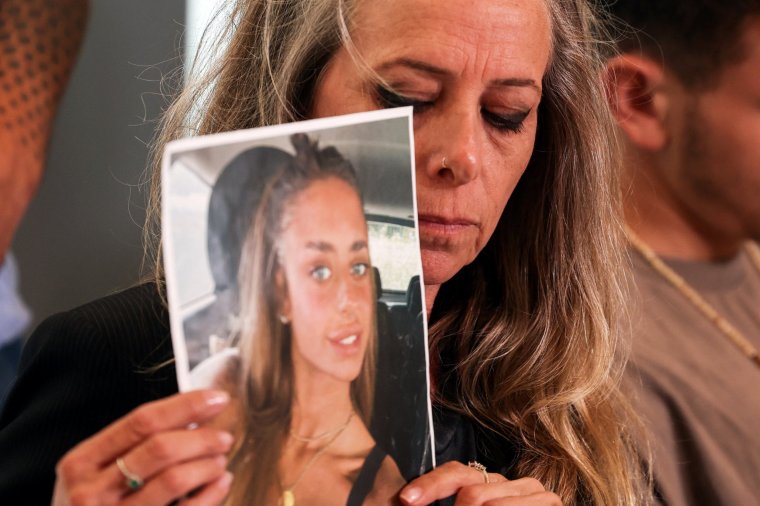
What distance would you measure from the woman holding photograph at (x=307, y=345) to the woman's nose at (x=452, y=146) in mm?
214

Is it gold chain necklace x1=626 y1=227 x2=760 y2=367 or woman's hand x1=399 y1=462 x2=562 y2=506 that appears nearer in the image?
woman's hand x1=399 y1=462 x2=562 y2=506

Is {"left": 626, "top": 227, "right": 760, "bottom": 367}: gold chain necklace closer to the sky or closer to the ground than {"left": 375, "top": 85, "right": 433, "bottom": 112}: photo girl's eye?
closer to the ground

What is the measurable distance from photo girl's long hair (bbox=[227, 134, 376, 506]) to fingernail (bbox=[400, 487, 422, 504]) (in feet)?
0.45

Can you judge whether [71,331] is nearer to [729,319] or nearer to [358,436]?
[358,436]

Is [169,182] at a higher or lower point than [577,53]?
lower

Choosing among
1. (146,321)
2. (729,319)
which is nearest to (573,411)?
(729,319)

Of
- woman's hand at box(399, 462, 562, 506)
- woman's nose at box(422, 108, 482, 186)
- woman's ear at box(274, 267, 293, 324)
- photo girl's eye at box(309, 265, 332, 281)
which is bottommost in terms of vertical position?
woman's hand at box(399, 462, 562, 506)

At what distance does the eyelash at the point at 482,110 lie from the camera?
1.01 metres

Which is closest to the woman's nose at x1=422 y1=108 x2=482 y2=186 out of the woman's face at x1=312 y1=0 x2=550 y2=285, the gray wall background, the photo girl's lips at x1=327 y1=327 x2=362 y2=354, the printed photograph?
the woman's face at x1=312 y1=0 x2=550 y2=285

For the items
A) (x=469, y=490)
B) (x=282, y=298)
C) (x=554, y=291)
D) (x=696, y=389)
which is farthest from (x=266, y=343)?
(x=696, y=389)

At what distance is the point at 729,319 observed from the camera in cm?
148

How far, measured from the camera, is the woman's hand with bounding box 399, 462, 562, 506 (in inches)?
34.3

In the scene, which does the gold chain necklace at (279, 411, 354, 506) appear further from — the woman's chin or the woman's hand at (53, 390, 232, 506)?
the woman's chin

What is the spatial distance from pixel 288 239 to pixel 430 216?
317 mm
